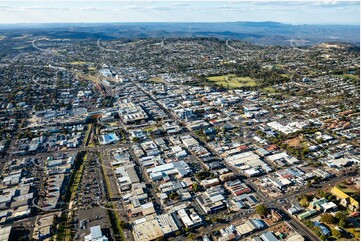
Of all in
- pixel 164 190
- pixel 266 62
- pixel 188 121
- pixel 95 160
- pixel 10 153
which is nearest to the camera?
pixel 164 190

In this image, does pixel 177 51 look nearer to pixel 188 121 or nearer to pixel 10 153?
pixel 188 121

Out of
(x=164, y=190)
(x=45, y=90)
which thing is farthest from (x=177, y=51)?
(x=164, y=190)

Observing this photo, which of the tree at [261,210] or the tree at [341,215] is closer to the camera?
the tree at [341,215]

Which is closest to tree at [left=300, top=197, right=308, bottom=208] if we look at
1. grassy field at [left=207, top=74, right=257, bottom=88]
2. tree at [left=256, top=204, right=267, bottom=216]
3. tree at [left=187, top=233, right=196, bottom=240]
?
tree at [left=256, top=204, right=267, bottom=216]

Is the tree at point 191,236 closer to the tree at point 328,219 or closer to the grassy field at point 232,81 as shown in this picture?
the tree at point 328,219

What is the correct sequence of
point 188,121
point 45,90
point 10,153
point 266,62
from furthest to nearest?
point 266,62
point 45,90
point 188,121
point 10,153

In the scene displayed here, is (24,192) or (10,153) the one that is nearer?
(24,192)

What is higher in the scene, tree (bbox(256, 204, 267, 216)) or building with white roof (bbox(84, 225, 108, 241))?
tree (bbox(256, 204, 267, 216))

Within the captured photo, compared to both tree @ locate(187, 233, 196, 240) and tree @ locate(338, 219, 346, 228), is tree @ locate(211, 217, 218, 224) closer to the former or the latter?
tree @ locate(187, 233, 196, 240)

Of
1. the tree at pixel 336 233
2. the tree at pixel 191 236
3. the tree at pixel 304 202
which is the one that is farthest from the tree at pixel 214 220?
the tree at pixel 336 233
